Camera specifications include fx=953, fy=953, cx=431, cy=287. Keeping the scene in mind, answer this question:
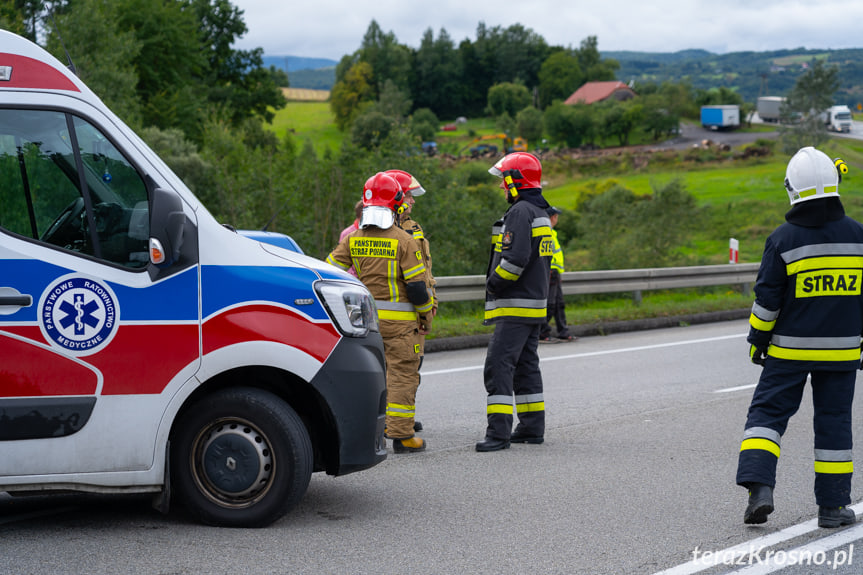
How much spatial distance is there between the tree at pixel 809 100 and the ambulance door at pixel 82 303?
286ft

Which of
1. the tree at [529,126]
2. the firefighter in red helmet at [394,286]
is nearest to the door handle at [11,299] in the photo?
the firefighter in red helmet at [394,286]

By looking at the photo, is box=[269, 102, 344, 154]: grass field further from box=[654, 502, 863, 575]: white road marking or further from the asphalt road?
box=[654, 502, 863, 575]: white road marking

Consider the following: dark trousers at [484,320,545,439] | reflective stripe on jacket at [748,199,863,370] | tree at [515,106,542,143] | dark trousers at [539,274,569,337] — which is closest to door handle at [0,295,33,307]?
dark trousers at [484,320,545,439]

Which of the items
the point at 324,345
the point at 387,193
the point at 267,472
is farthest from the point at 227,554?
the point at 387,193

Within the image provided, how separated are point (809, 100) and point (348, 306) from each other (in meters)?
92.3

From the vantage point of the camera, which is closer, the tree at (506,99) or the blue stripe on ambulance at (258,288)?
the blue stripe on ambulance at (258,288)

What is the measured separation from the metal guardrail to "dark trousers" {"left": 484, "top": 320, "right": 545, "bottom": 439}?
6.36 metres

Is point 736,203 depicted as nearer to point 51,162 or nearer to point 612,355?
point 612,355

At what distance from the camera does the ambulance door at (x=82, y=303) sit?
4.66 metres

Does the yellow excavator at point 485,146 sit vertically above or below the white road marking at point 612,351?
above

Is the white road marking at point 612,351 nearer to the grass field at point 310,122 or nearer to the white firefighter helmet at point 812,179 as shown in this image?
the white firefighter helmet at point 812,179

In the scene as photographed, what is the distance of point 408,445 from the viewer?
7.02 metres

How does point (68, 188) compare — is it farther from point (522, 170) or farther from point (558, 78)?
point (558, 78)

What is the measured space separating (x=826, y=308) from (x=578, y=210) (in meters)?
60.7
